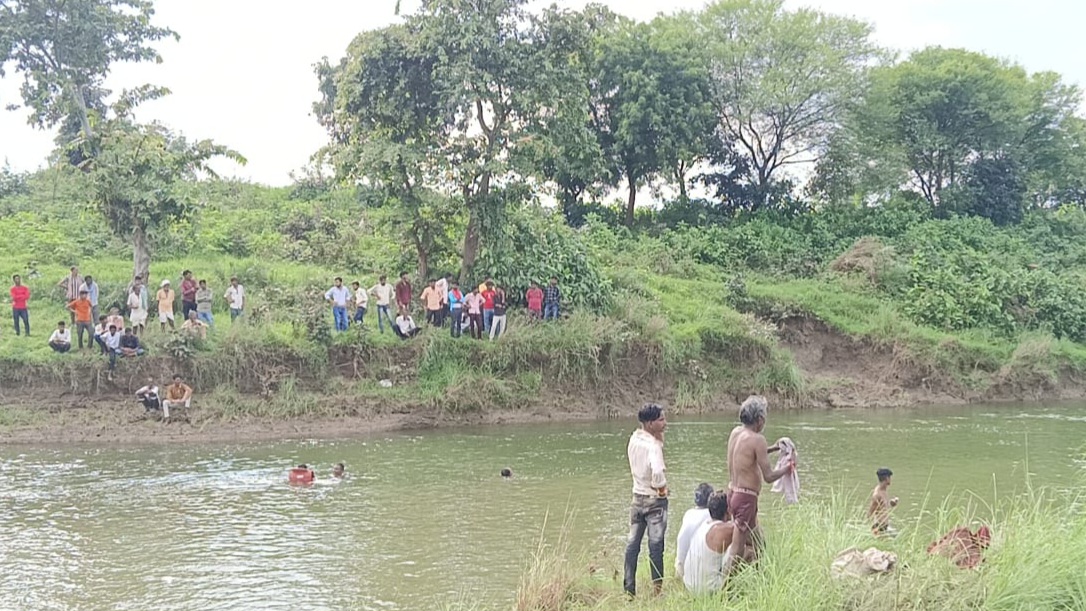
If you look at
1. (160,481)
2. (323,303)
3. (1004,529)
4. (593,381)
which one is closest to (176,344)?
(323,303)

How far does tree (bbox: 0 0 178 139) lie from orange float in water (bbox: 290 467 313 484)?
13.9m

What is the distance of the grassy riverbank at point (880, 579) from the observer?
7117mm

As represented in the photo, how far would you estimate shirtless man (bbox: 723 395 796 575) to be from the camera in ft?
27.5

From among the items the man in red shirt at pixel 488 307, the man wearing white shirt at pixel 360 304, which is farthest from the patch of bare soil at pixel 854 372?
the man wearing white shirt at pixel 360 304

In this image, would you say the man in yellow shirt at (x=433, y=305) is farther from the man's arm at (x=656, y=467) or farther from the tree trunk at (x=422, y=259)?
the man's arm at (x=656, y=467)

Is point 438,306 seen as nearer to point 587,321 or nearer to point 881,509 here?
point 587,321

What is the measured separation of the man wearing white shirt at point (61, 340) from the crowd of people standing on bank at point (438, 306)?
6189 mm

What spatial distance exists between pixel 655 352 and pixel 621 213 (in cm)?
1621

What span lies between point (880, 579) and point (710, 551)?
5.04ft

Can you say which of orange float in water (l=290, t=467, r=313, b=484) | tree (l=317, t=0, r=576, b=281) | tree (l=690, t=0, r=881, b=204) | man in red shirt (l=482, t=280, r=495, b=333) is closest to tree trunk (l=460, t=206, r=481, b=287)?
tree (l=317, t=0, r=576, b=281)

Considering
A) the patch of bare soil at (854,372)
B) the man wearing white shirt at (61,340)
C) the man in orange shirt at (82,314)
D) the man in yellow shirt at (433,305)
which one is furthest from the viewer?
the patch of bare soil at (854,372)

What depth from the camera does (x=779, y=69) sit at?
3859cm

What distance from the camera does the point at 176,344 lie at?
22.9 metres

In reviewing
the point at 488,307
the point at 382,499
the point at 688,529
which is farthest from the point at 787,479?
the point at 488,307
